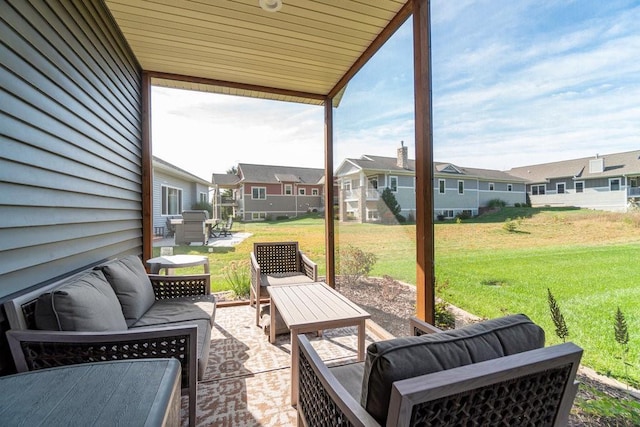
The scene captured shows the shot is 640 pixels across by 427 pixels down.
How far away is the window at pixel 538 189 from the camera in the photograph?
1515 mm

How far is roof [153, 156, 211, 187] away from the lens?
12.1ft

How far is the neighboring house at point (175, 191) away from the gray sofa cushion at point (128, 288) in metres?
1.99

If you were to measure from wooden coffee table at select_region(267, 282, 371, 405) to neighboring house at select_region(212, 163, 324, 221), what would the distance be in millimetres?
1832

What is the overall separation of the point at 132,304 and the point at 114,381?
115 centimetres

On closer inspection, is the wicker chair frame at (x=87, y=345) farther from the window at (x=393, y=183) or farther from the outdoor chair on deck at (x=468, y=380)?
the window at (x=393, y=183)

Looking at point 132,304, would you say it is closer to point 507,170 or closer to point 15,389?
point 15,389

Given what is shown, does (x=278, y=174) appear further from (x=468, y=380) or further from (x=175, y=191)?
(x=468, y=380)

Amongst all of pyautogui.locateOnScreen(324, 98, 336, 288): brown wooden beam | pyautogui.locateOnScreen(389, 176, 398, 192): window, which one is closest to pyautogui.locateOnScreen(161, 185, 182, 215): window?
pyautogui.locateOnScreen(324, 98, 336, 288): brown wooden beam

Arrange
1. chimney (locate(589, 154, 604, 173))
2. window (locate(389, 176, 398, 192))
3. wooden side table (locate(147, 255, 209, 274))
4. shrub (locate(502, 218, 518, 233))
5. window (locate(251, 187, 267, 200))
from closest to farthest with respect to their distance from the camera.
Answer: chimney (locate(589, 154, 604, 173)), shrub (locate(502, 218, 518, 233)), window (locate(389, 176, 398, 192)), wooden side table (locate(147, 255, 209, 274)), window (locate(251, 187, 267, 200))

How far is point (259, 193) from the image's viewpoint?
4.56 meters

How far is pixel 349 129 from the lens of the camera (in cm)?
353

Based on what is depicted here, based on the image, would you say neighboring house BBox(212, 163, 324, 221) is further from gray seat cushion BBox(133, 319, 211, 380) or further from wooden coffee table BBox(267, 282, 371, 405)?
gray seat cushion BBox(133, 319, 211, 380)

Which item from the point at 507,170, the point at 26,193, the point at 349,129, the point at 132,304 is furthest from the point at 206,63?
the point at 507,170

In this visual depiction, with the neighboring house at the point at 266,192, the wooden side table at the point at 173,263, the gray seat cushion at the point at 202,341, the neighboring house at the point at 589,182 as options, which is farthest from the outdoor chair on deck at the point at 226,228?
the neighboring house at the point at 589,182
